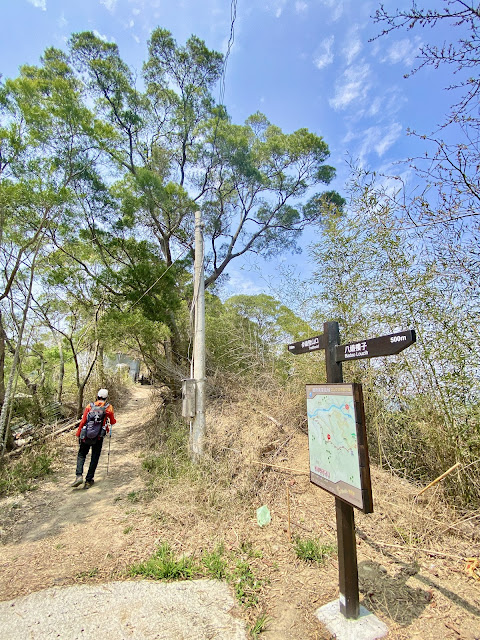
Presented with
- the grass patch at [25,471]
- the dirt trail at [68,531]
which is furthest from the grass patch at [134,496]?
the grass patch at [25,471]

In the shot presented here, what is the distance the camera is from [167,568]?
2.54 meters

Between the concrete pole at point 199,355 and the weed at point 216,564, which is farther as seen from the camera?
the concrete pole at point 199,355

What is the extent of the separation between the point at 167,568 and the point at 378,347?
2.52m

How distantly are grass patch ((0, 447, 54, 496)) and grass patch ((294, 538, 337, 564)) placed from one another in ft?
13.5

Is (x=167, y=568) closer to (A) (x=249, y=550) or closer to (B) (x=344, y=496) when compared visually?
(A) (x=249, y=550)

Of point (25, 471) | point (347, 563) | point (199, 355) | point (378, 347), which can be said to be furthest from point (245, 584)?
point (25, 471)

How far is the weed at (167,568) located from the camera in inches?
99.4

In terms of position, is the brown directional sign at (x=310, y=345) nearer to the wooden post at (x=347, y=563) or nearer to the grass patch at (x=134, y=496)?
the wooden post at (x=347, y=563)

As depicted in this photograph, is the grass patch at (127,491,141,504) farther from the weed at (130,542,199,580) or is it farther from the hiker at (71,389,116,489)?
the weed at (130,542,199,580)

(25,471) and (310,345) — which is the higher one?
(310,345)

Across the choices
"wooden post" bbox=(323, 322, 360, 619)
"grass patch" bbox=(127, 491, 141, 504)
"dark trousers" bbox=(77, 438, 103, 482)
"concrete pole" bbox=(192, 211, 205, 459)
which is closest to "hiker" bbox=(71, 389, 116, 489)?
"dark trousers" bbox=(77, 438, 103, 482)

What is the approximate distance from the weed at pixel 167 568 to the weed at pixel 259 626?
27.7 inches

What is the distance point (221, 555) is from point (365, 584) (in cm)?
122

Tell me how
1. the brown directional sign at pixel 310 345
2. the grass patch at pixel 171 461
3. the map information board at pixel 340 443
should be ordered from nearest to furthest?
the map information board at pixel 340 443, the brown directional sign at pixel 310 345, the grass patch at pixel 171 461
